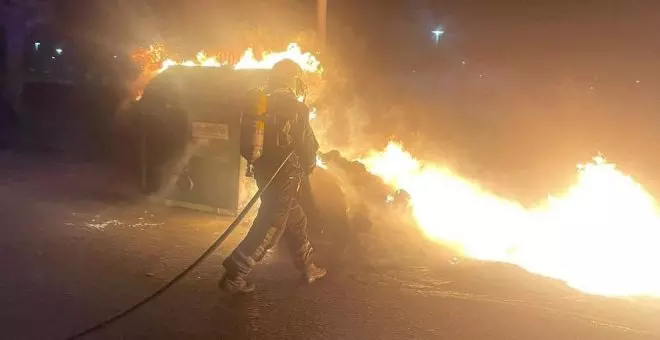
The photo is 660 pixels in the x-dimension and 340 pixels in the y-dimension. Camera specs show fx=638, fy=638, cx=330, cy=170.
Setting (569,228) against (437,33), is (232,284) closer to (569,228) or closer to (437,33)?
(569,228)

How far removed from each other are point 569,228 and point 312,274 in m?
3.26

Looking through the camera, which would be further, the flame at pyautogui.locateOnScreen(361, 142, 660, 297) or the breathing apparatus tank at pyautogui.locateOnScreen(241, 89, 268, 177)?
the flame at pyautogui.locateOnScreen(361, 142, 660, 297)

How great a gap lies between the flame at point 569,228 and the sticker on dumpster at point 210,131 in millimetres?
2075

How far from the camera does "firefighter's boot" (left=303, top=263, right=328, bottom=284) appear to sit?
19.7 ft

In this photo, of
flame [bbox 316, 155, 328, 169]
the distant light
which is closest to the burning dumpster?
flame [bbox 316, 155, 328, 169]

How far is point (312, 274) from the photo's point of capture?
6.04 metres

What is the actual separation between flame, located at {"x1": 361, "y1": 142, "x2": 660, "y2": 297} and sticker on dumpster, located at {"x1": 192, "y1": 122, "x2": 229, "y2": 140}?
2075mm

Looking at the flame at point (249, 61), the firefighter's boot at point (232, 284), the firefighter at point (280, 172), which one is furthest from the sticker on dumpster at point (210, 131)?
the firefighter's boot at point (232, 284)

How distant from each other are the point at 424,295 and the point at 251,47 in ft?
18.1

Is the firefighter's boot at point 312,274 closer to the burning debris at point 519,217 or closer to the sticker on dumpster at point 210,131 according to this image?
the burning debris at point 519,217

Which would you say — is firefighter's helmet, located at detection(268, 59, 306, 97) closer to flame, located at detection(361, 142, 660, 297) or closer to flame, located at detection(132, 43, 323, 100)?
flame, located at detection(361, 142, 660, 297)

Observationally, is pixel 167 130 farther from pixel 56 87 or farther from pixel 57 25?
pixel 57 25

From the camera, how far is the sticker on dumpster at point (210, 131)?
8531 mm

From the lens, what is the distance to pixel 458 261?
6789 mm
